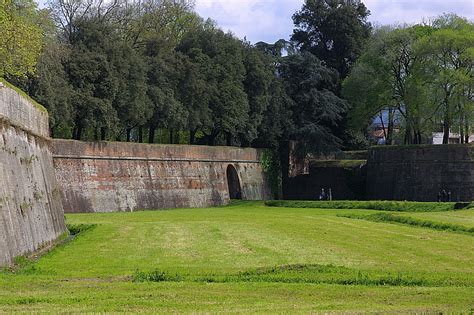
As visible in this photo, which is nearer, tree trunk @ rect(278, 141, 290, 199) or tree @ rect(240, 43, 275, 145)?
tree @ rect(240, 43, 275, 145)

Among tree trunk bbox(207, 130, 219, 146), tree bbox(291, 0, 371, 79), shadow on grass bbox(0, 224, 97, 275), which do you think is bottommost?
shadow on grass bbox(0, 224, 97, 275)

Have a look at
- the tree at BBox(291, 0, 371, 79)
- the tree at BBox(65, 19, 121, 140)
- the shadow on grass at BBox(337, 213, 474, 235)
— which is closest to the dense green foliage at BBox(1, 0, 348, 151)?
the tree at BBox(65, 19, 121, 140)

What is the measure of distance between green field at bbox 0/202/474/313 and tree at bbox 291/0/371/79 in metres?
48.4

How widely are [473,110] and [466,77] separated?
2266 mm

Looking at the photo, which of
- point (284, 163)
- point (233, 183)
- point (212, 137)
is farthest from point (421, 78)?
point (212, 137)

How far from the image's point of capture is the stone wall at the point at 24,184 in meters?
19.6

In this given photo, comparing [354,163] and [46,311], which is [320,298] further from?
[354,163]

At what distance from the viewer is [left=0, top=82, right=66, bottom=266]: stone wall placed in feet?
64.4

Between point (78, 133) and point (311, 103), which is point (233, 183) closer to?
point (311, 103)

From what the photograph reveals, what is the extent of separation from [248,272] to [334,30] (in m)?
60.8

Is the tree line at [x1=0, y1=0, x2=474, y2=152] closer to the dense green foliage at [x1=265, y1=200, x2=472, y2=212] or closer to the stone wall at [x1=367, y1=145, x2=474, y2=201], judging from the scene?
the stone wall at [x1=367, y1=145, x2=474, y2=201]

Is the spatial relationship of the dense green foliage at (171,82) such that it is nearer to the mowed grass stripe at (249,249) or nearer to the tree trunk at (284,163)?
the tree trunk at (284,163)

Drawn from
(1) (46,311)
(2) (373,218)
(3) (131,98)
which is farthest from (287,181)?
(1) (46,311)

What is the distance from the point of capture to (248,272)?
17000 millimetres
